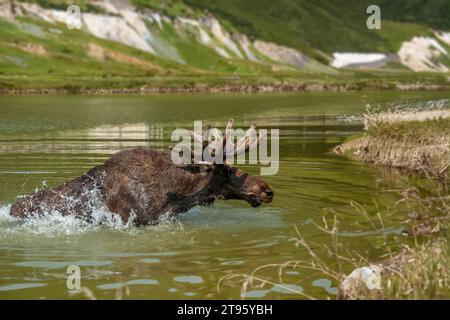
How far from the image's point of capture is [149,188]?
58.3 feet

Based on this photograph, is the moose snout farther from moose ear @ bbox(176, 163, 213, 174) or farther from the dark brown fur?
moose ear @ bbox(176, 163, 213, 174)

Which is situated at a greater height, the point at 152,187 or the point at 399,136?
the point at 399,136

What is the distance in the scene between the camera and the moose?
17.8 meters

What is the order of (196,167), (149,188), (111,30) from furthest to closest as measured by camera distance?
(111,30)
(196,167)
(149,188)

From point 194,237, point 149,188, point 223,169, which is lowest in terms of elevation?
point 194,237

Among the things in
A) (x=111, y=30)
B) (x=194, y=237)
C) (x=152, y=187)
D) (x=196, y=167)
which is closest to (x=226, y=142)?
(x=196, y=167)

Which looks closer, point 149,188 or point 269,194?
point 269,194

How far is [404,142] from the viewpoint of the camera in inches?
1203

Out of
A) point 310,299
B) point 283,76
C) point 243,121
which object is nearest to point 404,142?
point 310,299

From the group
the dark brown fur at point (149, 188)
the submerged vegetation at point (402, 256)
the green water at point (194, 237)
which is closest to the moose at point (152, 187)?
the dark brown fur at point (149, 188)

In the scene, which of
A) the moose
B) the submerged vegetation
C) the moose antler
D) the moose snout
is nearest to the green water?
the submerged vegetation

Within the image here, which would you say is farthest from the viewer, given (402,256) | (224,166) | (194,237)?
(224,166)

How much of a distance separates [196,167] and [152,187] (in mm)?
1136

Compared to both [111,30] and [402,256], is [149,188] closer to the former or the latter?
[402,256]
